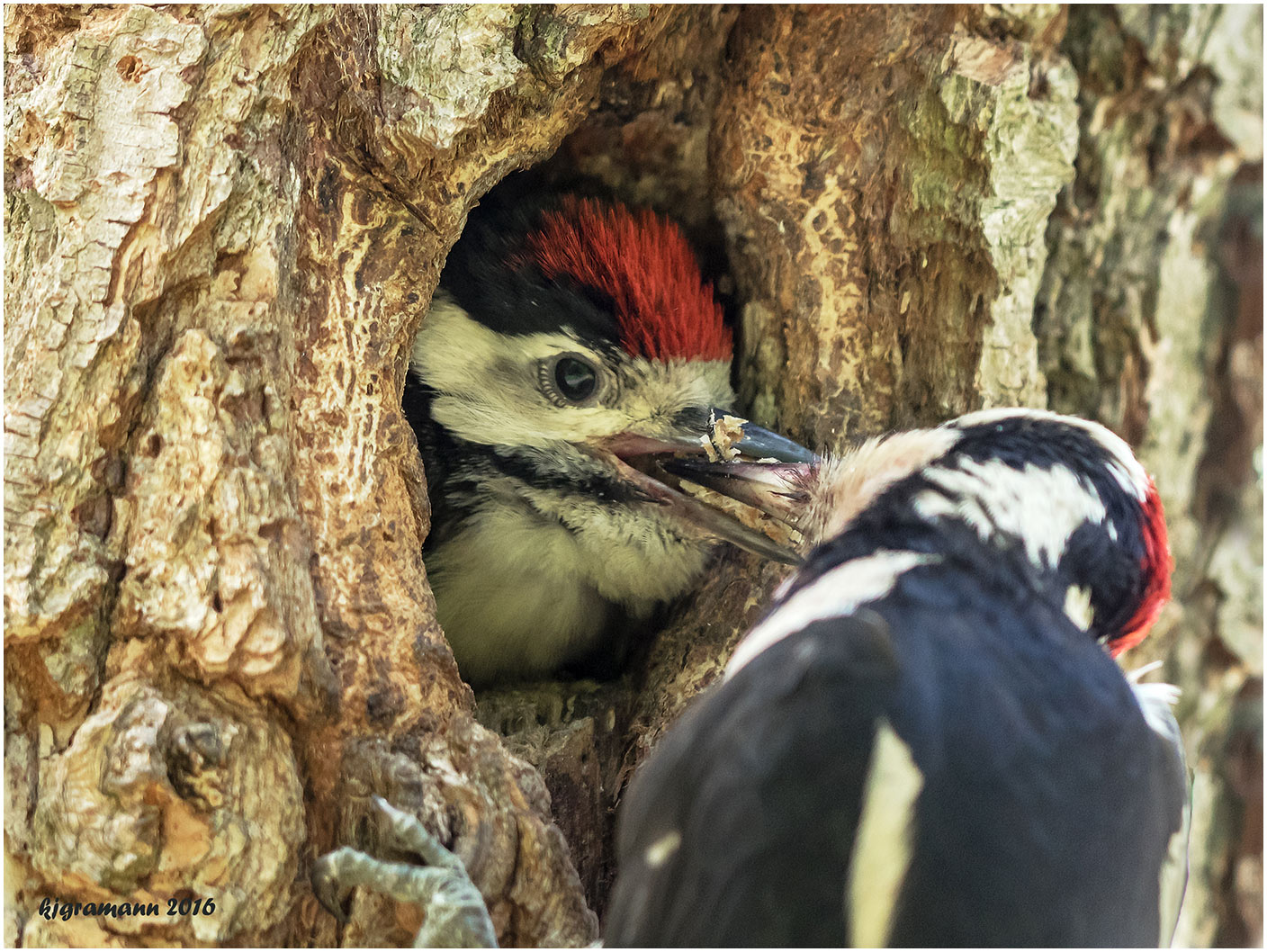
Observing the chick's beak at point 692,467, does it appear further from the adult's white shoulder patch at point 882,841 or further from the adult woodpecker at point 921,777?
the adult's white shoulder patch at point 882,841

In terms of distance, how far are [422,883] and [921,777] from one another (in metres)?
0.55

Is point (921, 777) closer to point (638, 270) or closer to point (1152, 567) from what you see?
point (1152, 567)

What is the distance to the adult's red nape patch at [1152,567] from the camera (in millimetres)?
1338

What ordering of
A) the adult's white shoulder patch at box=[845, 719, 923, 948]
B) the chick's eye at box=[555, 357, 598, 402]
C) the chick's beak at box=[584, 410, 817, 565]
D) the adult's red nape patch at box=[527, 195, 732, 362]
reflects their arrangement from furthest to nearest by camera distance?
the chick's eye at box=[555, 357, 598, 402] < the adult's red nape patch at box=[527, 195, 732, 362] < the chick's beak at box=[584, 410, 817, 565] < the adult's white shoulder patch at box=[845, 719, 923, 948]

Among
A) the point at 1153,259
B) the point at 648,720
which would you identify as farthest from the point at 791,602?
the point at 1153,259

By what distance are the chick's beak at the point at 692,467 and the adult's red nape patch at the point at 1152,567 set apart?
0.49 m

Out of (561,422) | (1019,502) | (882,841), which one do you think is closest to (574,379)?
(561,422)

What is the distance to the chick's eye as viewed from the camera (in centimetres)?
199

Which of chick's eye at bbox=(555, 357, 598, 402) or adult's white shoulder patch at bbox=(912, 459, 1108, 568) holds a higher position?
chick's eye at bbox=(555, 357, 598, 402)

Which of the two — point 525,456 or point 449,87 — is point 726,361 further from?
point 449,87

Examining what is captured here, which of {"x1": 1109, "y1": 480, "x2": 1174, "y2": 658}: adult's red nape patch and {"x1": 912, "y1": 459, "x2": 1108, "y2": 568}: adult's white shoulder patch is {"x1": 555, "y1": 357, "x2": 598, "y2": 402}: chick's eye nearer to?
{"x1": 912, "y1": 459, "x2": 1108, "y2": 568}: adult's white shoulder patch

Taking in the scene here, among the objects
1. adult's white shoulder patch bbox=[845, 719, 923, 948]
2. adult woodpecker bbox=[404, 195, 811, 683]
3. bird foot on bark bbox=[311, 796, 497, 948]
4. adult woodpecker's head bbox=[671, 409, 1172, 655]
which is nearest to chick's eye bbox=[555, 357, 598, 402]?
adult woodpecker bbox=[404, 195, 811, 683]

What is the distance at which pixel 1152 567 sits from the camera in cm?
134

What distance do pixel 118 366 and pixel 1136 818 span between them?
3.92ft
